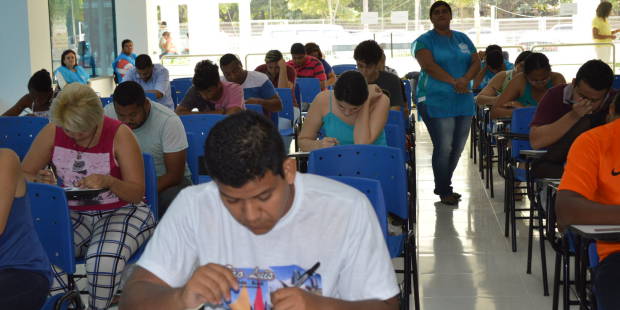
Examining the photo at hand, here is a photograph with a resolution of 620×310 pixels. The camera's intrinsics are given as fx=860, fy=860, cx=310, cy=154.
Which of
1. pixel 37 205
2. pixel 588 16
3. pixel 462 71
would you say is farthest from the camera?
pixel 588 16

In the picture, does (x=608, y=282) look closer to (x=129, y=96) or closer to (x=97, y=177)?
(x=97, y=177)

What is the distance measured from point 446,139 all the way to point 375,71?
29.5 inches

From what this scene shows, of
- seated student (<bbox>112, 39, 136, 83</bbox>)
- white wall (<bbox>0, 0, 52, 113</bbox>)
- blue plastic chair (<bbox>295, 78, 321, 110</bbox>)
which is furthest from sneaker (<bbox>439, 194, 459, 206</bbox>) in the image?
seated student (<bbox>112, 39, 136, 83</bbox>)

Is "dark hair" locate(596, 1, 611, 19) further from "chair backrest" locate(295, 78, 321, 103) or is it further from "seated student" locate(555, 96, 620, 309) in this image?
"seated student" locate(555, 96, 620, 309)

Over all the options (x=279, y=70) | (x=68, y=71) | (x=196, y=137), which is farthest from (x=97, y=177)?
(x=68, y=71)

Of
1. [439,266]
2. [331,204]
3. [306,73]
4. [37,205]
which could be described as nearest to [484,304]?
[439,266]

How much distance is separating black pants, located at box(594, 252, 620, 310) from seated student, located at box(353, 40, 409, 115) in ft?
11.4

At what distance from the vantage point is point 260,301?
6.01ft

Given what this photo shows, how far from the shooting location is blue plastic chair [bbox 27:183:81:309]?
3014 millimetres

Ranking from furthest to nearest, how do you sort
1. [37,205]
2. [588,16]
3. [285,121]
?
[588,16]
[285,121]
[37,205]

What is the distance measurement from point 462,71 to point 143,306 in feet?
16.5

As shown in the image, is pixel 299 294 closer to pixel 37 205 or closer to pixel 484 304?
pixel 37 205

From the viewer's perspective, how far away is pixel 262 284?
184 centimetres

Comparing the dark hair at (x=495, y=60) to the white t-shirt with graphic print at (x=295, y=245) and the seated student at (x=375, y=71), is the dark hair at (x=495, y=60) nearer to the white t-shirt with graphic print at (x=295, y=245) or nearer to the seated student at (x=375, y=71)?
the seated student at (x=375, y=71)
